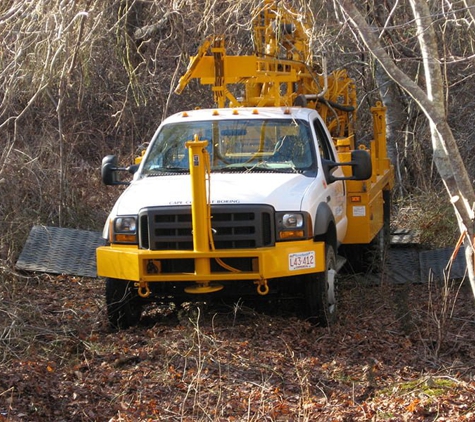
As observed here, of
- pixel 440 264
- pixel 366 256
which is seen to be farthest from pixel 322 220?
pixel 440 264

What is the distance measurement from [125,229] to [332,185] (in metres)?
2.24

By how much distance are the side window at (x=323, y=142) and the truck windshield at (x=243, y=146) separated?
0.98ft

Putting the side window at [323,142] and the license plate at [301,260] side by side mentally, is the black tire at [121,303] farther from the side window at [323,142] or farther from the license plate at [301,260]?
the side window at [323,142]

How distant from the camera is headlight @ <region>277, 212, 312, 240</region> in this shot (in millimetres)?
8023

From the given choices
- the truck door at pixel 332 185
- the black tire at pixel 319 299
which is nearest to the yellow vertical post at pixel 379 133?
the truck door at pixel 332 185

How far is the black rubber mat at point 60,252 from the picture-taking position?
35.6ft

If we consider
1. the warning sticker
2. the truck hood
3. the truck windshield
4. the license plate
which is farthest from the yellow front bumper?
the warning sticker

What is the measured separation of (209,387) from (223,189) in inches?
80.2

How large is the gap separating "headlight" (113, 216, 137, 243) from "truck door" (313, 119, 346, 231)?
1956mm

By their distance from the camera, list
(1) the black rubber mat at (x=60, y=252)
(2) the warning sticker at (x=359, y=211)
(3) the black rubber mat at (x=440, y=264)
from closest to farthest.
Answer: (2) the warning sticker at (x=359, y=211), (3) the black rubber mat at (x=440, y=264), (1) the black rubber mat at (x=60, y=252)

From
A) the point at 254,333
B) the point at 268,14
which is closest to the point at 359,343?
the point at 254,333

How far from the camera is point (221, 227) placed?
796cm

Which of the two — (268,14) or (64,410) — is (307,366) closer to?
(64,410)

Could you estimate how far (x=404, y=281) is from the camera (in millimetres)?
10586
